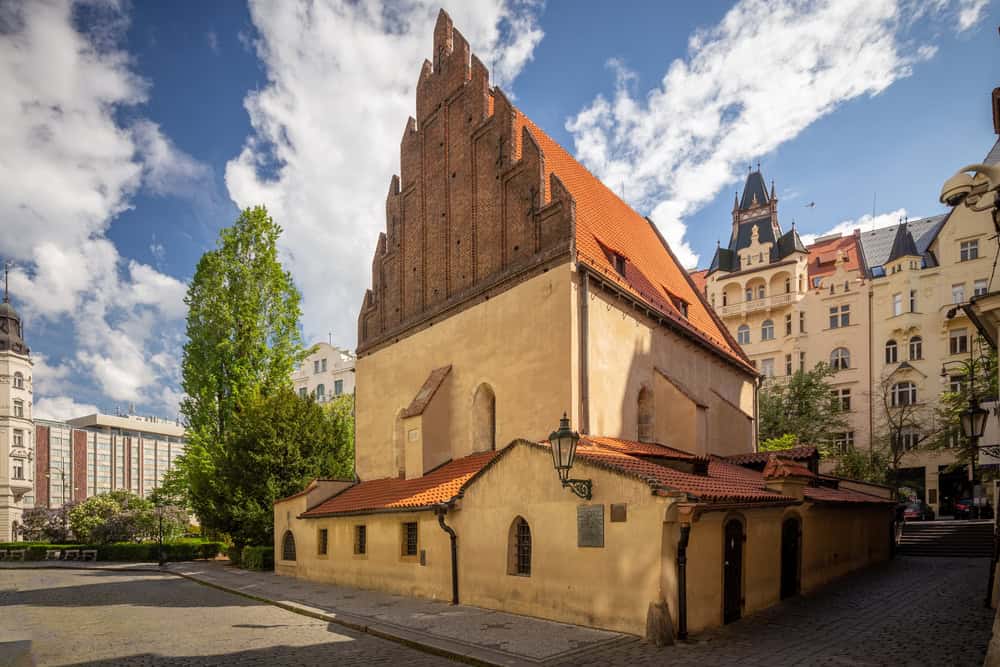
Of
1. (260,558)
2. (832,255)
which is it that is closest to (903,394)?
(832,255)

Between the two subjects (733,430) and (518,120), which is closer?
(518,120)

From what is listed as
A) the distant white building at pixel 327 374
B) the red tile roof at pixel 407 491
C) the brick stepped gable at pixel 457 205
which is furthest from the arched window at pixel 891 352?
the distant white building at pixel 327 374

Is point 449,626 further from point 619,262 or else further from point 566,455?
point 619,262

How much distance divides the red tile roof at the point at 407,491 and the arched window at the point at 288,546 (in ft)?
6.79

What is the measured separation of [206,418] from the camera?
3009cm

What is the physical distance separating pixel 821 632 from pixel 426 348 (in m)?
12.8

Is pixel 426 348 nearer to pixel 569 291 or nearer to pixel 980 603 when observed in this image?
pixel 569 291

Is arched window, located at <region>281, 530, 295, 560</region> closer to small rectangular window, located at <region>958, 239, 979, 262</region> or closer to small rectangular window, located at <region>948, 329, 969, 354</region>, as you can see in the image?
small rectangular window, located at <region>948, 329, 969, 354</region>

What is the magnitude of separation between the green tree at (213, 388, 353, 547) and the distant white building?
3166 centimetres

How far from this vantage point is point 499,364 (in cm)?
1711

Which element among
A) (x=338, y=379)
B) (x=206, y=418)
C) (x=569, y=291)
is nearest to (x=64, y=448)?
(x=338, y=379)

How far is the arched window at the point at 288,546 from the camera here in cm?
2253

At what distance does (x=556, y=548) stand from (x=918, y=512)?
31966mm

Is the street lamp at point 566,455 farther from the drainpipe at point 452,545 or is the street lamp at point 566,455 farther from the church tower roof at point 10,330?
the church tower roof at point 10,330
